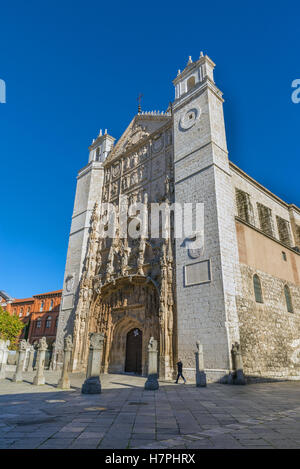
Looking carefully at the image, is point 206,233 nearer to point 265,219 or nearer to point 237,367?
point 237,367

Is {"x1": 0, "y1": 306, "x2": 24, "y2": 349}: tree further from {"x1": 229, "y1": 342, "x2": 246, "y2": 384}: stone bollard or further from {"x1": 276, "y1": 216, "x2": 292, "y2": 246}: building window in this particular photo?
{"x1": 276, "y1": 216, "x2": 292, "y2": 246}: building window

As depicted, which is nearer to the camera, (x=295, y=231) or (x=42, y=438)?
(x=42, y=438)

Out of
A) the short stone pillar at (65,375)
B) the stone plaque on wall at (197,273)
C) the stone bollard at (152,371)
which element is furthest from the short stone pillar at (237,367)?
the short stone pillar at (65,375)

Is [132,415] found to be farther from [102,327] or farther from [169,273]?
[102,327]

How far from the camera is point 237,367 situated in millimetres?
11383

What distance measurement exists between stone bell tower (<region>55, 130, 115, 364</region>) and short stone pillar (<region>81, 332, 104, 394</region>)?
37.5 ft

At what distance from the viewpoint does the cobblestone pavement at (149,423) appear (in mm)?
3675

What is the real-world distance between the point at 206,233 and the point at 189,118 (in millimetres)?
8202

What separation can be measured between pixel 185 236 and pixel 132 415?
411 inches

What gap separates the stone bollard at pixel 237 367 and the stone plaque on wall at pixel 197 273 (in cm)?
319

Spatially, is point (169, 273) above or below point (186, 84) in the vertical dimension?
below
